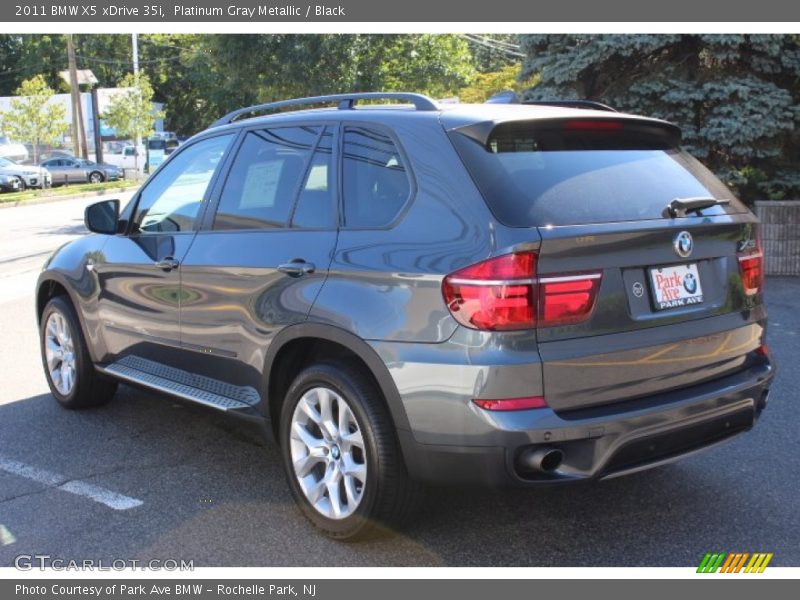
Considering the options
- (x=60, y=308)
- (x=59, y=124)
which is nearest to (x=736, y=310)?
(x=60, y=308)

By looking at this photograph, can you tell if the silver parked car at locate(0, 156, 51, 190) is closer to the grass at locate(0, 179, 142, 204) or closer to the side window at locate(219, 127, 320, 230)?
the grass at locate(0, 179, 142, 204)

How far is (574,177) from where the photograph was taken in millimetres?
3420

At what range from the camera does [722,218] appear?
3.63 meters

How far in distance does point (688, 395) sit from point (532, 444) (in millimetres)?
754

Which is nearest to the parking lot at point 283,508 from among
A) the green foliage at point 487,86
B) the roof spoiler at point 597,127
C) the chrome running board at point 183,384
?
the chrome running board at point 183,384

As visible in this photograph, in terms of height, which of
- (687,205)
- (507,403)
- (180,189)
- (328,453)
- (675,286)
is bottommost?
(328,453)

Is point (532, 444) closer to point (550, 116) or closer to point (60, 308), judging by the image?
point (550, 116)

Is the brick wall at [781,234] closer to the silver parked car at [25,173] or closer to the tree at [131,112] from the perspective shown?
the silver parked car at [25,173]

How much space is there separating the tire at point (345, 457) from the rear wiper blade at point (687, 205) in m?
1.38

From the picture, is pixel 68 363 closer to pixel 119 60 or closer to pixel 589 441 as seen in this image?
pixel 589 441

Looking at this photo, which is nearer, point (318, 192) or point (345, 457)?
point (345, 457)

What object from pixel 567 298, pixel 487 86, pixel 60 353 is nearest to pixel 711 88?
pixel 60 353

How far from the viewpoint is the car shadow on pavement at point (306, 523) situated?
11.8 feet

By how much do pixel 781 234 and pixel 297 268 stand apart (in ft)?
27.8
